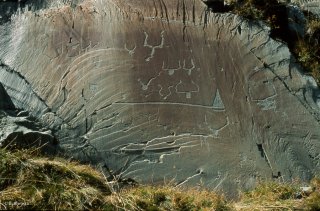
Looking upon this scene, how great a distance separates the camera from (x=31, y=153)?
619 cm

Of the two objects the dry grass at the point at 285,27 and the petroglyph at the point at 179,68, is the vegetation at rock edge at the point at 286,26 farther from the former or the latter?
the petroglyph at the point at 179,68

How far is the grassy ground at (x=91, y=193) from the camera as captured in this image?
5.56 m

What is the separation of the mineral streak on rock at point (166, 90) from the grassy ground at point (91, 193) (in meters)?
0.38

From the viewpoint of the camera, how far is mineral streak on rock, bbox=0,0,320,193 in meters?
6.88

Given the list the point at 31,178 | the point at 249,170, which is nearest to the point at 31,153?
the point at 31,178

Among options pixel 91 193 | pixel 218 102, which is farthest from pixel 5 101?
pixel 218 102

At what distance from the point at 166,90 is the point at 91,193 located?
1916 mm

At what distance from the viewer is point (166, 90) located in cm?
720

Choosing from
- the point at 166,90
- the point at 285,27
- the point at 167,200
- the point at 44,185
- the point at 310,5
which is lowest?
the point at 167,200

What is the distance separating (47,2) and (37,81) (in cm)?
110

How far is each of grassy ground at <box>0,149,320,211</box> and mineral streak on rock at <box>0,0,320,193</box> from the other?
1.26 feet

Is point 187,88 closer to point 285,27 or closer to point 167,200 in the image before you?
point 167,200

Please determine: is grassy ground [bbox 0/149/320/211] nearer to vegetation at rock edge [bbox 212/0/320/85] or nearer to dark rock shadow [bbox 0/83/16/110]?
dark rock shadow [bbox 0/83/16/110]

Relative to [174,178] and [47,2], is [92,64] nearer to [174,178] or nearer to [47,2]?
[47,2]
